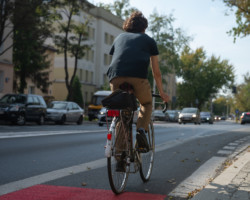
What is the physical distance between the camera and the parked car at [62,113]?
87.6ft

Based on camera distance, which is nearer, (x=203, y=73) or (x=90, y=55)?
(x=90, y=55)

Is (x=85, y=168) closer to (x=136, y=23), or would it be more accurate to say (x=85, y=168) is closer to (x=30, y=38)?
(x=136, y=23)

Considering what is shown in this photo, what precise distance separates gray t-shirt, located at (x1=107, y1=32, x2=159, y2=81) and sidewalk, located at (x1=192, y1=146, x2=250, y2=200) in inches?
59.0

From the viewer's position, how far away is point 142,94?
537 centimetres

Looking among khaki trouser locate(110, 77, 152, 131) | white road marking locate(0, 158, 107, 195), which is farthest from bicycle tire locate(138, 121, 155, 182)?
white road marking locate(0, 158, 107, 195)

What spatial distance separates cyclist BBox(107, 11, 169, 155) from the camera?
5.21 meters

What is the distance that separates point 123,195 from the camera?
5203mm

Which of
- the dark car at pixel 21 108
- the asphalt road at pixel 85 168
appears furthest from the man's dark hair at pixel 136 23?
the dark car at pixel 21 108

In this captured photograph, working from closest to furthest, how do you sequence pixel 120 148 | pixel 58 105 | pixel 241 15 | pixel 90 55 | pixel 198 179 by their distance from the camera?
pixel 120 148, pixel 198 179, pixel 241 15, pixel 58 105, pixel 90 55

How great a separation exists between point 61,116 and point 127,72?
71.8ft

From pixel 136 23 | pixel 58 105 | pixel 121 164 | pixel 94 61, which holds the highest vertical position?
pixel 94 61

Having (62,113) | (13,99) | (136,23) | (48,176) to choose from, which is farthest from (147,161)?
(62,113)

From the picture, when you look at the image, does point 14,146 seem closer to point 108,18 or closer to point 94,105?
point 94,105

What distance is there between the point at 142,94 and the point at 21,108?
17.8m
